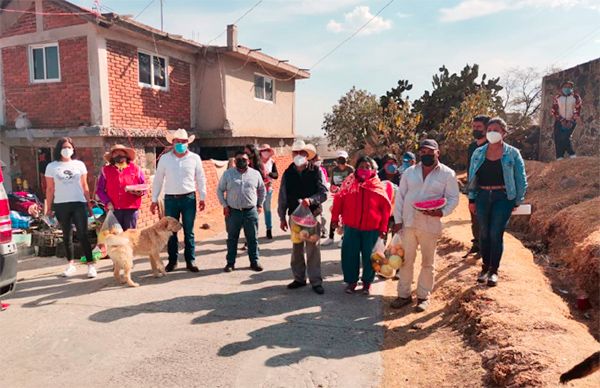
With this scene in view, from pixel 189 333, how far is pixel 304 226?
186 cm

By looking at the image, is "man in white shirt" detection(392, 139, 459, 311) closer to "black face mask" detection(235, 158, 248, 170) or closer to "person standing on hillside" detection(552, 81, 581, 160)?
"black face mask" detection(235, 158, 248, 170)

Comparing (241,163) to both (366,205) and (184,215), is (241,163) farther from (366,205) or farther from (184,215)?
(366,205)

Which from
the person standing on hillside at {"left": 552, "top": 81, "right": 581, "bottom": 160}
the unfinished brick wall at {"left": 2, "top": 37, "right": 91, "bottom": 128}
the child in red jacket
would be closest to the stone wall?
the person standing on hillside at {"left": 552, "top": 81, "right": 581, "bottom": 160}

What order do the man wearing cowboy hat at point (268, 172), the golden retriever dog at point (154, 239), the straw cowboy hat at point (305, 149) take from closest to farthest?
1. the straw cowboy hat at point (305, 149)
2. the golden retriever dog at point (154, 239)
3. the man wearing cowboy hat at point (268, 172)

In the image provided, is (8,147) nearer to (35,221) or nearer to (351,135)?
(35,221)

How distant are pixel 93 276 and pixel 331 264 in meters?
3.43

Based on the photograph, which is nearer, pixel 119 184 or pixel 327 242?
pixel 119 184

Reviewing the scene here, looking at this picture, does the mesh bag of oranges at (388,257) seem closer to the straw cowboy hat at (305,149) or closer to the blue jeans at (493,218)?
the blue jeans at (493,218)

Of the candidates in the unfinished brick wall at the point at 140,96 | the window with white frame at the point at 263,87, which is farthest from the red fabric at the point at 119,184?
the window with white frame at the point at 263,87

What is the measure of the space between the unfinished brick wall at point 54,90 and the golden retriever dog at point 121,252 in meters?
6.56

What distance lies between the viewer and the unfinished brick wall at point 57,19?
1066cm

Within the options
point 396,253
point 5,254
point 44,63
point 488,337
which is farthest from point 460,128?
point 5,254

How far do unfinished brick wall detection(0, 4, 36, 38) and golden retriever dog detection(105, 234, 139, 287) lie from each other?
8.80 m

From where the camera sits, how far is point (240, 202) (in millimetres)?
6152
